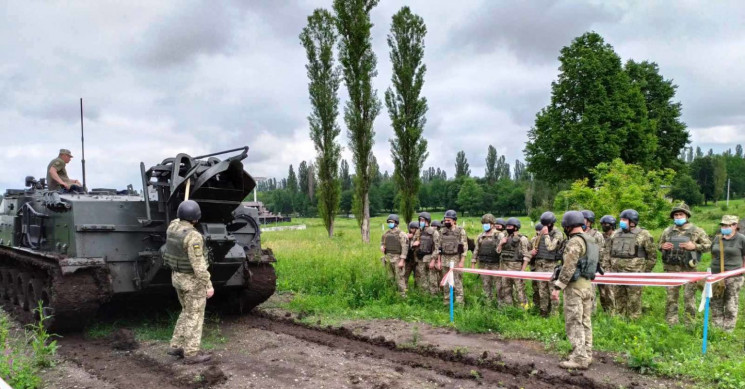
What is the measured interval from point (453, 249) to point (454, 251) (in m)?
0.04

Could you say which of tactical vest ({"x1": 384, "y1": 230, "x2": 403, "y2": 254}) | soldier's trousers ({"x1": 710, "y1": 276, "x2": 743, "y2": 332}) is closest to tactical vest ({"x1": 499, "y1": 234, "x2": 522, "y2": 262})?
tactical vest ({"x1": 384, "y1": 230, "x2": 403, "y2": 254})

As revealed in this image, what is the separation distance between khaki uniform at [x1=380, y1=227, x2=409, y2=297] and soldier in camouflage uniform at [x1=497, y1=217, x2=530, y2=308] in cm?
196

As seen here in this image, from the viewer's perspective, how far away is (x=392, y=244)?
11.3 meters

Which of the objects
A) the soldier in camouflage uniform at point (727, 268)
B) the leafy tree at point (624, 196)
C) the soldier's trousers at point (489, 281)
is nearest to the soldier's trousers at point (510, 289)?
the soldier's trousers at point (489, 281)

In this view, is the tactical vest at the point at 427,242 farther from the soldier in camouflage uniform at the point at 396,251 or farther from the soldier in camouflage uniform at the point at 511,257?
the soldier in camouflage uniform at the point at 511,257

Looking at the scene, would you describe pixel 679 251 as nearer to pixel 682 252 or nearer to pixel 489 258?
pixel 682 252

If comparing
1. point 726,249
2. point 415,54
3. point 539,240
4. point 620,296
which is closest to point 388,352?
point 539,240

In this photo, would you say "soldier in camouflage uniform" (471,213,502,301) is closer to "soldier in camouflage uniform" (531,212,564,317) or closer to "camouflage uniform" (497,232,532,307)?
"camouflage uniform" (497,232,532,307)

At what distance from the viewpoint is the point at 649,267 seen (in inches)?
350

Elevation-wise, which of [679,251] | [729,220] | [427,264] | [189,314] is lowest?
[189,314]

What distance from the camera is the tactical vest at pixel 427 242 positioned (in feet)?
35.4

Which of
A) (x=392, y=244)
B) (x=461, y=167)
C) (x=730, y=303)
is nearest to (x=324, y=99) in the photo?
(x=392, y=244)

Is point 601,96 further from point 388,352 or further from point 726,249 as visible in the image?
point 388,352

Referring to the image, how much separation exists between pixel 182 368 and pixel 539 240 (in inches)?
229
